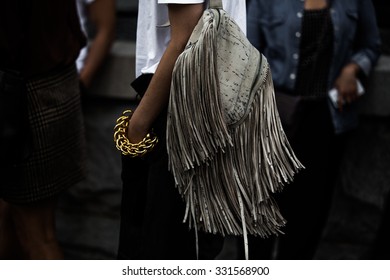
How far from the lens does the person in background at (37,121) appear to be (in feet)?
8.57

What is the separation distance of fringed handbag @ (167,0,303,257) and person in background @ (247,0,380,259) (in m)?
0.75

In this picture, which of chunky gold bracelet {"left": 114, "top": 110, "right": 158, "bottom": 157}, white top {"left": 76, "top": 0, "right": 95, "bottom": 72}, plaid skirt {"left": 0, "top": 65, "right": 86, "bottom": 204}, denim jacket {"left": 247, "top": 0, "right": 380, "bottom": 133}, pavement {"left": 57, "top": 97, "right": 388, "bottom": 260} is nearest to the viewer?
chunky gold bracelet {"left": 114, "top": 110, "right": 158, "bottom": 157}

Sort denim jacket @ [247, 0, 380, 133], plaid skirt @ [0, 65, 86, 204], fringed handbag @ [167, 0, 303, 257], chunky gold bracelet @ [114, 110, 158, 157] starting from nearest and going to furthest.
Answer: fringed handbag @ [167, 0, 303, 257], chunky gold bracelet @ [114, 110, 158, 157], plaid skirt @ [0, 65, 86, 204], denim jacket @ [247, 0, 380, 133]

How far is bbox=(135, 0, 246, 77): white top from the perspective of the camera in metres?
2.29

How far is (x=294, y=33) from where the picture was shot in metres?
3.15

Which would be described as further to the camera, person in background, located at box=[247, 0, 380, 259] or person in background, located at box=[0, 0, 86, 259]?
person in background, located at box=[247, 0, 380, 259]

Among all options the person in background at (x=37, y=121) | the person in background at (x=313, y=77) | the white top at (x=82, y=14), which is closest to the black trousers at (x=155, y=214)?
the person in background at (x=37, y=121)

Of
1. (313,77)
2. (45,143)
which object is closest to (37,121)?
(45,143)

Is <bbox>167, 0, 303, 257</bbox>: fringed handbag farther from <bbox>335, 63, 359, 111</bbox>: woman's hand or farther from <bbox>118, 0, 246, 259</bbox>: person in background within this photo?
<bbox>335, 63, 359, 111</bbox>: woman's hand

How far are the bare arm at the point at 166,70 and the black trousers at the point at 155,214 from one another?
62mm

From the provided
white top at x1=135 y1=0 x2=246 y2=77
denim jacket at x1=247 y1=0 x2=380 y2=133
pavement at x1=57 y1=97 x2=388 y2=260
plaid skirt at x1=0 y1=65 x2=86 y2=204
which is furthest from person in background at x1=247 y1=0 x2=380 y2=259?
plaid skirt at x1=0 y1=65 x2=86 y2=204

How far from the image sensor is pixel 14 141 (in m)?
2.64

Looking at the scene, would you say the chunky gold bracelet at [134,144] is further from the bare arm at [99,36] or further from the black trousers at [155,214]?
the bare arm at [99,36]
